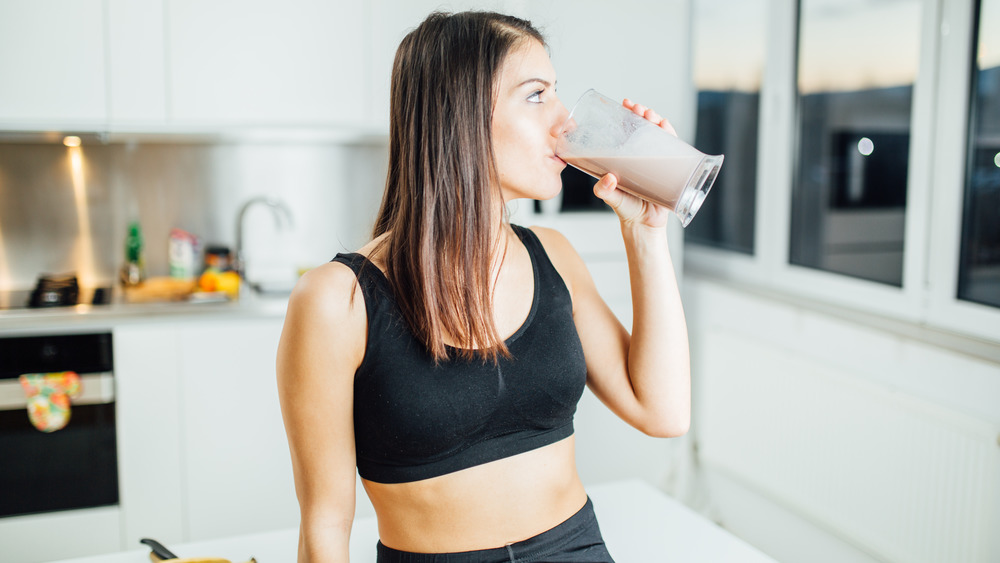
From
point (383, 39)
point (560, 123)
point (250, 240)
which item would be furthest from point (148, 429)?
point (560, 123)

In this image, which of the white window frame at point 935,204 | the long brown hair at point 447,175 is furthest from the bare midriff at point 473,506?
the white window frame at point 935,204

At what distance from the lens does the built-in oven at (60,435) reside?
2258 mm

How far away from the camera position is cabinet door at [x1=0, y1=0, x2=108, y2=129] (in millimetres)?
2375

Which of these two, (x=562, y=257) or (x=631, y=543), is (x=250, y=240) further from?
(x=631, y=543)

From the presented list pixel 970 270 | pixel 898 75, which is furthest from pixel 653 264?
pixel 898 75

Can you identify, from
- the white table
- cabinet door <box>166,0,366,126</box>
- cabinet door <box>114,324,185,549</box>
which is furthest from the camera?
cabinet door <box>166,0,366,126</box>

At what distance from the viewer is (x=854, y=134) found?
2457 mm

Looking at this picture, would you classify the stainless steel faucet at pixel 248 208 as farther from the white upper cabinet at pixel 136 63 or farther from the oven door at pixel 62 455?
the oven door at pixel 62 455

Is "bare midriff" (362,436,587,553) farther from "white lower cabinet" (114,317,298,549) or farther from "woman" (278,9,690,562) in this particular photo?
"white lower cabinet" (114,317,298,549)

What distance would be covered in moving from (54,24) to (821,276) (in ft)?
8.01

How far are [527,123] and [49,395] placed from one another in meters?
1.86

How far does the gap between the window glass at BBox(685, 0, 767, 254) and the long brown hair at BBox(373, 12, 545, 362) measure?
2026mm

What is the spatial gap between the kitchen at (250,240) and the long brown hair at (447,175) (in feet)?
4.47

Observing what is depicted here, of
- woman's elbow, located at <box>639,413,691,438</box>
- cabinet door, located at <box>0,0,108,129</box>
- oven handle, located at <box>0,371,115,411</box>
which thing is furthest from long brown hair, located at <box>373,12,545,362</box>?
cabinet door, located at <box>0,0,108,129</box>
